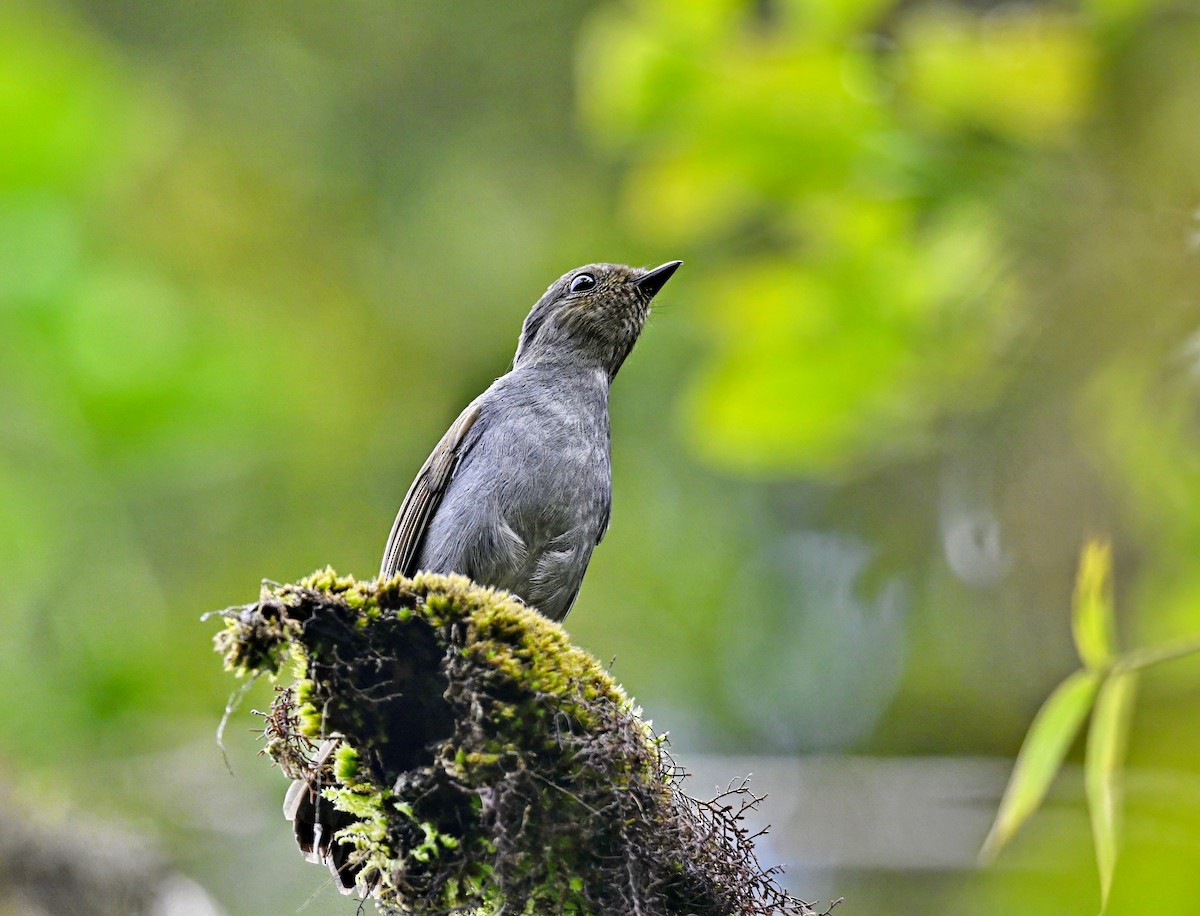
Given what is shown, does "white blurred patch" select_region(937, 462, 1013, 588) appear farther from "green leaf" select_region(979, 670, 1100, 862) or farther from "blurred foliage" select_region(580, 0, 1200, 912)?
"green leaf" select_region(979, 670, 1100, 862)

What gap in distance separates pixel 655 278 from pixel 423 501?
4.96 ft

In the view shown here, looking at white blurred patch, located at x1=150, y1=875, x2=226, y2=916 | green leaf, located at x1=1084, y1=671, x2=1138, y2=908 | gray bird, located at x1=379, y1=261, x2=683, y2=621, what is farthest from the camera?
white blurred patch, located at x1=150, y1=875, x2=226, y2=916

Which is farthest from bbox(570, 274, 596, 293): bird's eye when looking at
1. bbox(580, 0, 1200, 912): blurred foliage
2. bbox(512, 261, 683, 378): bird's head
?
bbox(580, 0, 1200, 912): blurred foliage

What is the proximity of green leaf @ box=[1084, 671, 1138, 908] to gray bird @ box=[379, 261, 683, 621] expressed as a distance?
2191 mm

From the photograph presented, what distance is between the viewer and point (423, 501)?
15.6ft

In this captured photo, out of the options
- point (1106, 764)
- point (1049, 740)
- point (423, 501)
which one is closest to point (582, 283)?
point (423, 501)

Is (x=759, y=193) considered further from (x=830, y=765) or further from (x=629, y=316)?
(x=830, y=765)

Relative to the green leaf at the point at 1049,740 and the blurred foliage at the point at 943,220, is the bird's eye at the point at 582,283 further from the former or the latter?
the green leaf at the point at 1049,740

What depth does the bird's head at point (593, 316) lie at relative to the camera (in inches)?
214

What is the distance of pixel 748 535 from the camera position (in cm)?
1067

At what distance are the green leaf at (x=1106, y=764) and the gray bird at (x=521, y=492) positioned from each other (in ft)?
7.19

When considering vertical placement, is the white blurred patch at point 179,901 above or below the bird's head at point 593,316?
below

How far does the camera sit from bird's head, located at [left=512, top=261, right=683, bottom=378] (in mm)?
5426

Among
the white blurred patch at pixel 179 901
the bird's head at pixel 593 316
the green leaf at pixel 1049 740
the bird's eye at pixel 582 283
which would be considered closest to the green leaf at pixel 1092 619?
the green leaf at pixel 1049 740
